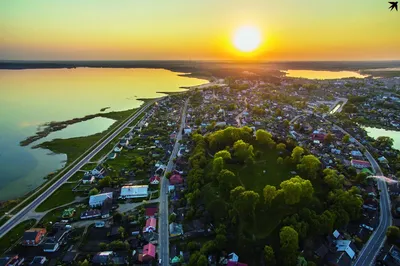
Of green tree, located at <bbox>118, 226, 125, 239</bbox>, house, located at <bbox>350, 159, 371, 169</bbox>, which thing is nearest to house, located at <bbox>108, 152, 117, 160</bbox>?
green tree, located at <bbox>118, 226, 125, 239</bbox>

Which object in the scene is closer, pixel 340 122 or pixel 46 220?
pixel 46 220

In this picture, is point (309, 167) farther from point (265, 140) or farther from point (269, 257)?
point (269, 257)

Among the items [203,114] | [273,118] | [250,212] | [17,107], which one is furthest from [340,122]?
[17,107]

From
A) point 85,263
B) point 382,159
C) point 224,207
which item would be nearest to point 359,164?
point 382,159

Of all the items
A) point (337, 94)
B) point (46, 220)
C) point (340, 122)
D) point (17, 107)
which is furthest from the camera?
point (337, 94)

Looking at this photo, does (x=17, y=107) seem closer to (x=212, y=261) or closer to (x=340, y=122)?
(x=212, y=261)
